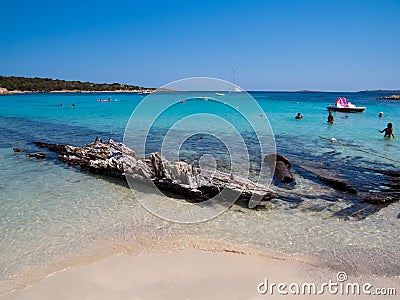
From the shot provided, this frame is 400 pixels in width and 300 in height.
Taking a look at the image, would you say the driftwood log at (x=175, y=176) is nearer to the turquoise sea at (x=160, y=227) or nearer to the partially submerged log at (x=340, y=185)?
the turquoise sea at (x=160, y=227)

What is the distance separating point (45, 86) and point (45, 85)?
5.76ft

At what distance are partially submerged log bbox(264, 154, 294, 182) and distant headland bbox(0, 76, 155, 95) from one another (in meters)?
89.5

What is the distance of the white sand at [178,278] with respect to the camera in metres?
4.23

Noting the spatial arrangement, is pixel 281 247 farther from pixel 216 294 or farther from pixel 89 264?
pixel 89 264

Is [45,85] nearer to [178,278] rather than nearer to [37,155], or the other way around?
[37,155]

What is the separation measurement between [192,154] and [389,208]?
28.5ft

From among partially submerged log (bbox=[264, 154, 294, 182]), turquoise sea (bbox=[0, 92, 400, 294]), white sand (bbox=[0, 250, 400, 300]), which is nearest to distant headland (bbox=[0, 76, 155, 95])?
partially submerged log (bbox=[264, 154, 294, 182])

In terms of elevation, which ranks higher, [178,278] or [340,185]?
[340,185]

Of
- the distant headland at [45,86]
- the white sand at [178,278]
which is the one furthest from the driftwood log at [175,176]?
the distant headland at [45,86]

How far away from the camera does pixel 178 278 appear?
4582mm

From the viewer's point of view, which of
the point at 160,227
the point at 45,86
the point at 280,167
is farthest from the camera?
the point at 45,86

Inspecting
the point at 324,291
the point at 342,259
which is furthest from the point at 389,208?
the point at 324,291

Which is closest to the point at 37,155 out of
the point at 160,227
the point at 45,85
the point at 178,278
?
the point at 160,227

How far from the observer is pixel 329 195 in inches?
329
